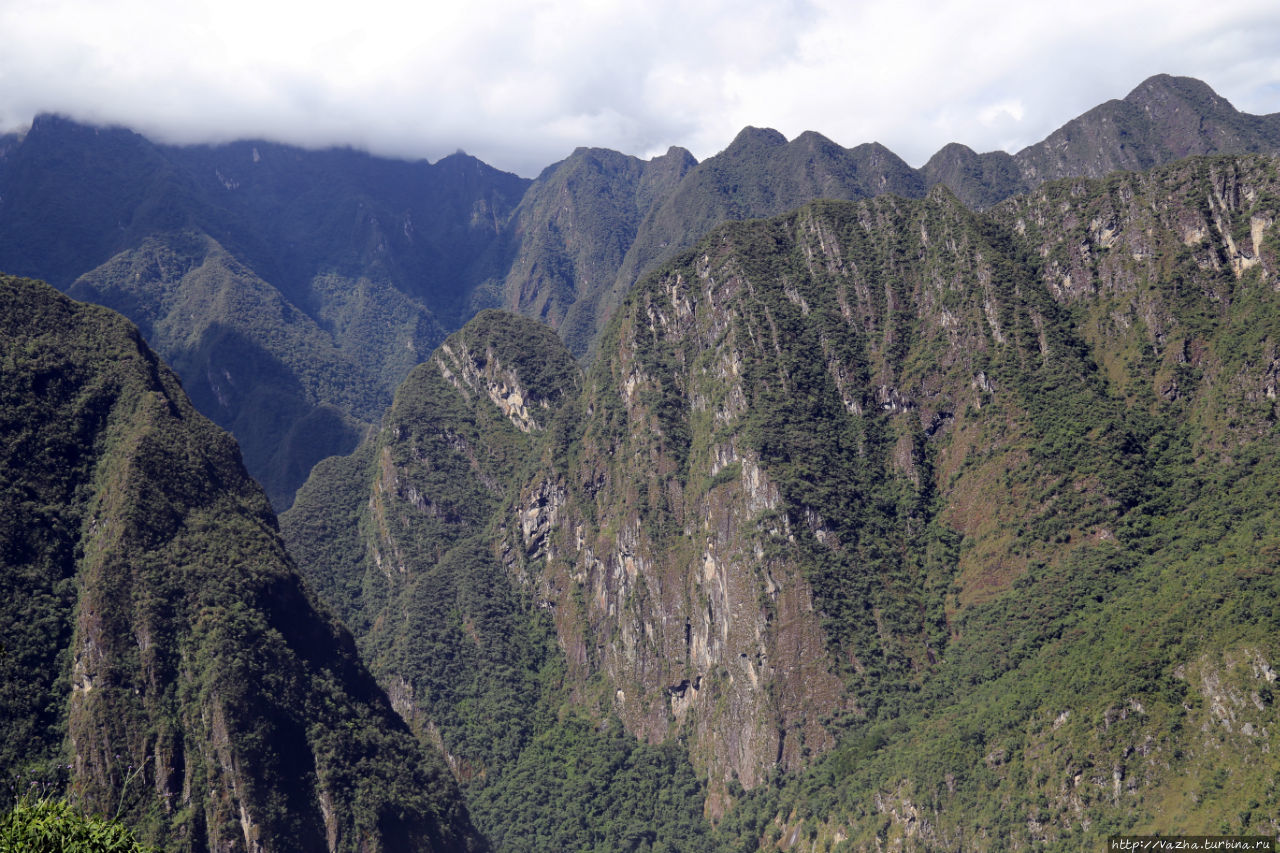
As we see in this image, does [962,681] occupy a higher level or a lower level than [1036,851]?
higher

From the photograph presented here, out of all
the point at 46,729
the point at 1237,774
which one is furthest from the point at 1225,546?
the point at 46,729

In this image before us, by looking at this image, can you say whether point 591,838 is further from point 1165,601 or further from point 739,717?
point 1165,601

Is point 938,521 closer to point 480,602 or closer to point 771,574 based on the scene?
point 771,574

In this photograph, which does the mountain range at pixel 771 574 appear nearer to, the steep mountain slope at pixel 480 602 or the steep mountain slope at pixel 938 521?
the steep mountain slope at pixel 938 521

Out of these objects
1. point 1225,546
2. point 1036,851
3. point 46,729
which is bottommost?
point 1036,851

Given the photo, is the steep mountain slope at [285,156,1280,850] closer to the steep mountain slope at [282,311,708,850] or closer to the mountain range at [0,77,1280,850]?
the mountain range at [0,77,1280,850]

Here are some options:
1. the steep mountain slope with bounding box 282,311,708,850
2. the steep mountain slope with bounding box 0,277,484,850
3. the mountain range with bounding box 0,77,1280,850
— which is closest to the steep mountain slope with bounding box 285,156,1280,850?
the mountain range with bounding box 0,77,1280,850

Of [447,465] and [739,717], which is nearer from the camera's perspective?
[739,717]

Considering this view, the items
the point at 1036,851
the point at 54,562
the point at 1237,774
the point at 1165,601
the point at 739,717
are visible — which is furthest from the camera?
the point at 739,717
